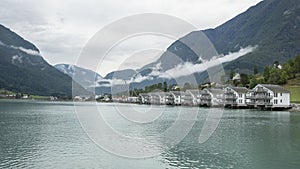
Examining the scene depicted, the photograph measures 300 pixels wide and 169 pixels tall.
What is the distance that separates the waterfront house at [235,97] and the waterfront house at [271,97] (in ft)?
29.6

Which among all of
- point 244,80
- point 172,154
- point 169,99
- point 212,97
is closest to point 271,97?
point 212,97

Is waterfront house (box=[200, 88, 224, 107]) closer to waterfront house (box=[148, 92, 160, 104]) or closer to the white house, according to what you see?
the white house

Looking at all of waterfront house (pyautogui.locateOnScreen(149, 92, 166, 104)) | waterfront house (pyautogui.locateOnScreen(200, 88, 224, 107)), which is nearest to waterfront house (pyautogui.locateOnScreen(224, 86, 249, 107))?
waterfront house (pyautogui.locateOnScreen(200, 88, 224, 107))

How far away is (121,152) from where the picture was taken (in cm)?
2275

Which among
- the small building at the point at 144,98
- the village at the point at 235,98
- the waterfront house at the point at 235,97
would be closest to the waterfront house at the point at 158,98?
the village at the point at 235,98

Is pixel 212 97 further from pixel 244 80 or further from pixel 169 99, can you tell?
pixel 169 99

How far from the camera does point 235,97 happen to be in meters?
95.6

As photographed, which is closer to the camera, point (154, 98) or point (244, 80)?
point (244, 80)

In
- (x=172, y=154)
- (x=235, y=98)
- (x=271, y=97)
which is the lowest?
(x=172, y=154)

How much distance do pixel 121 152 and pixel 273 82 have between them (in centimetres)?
8919

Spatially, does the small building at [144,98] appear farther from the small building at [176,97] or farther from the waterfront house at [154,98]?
the small building at [176,97]

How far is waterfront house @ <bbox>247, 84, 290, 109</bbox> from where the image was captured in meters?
80.6

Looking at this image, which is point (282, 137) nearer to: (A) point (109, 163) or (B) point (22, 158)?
(A) point (109, 163)

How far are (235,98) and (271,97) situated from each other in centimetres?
1552
